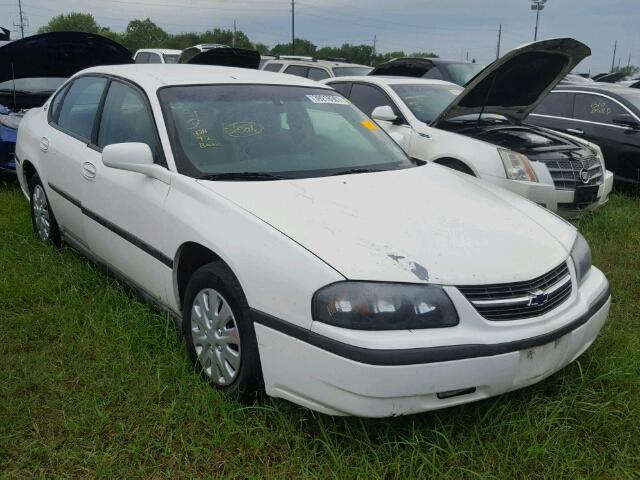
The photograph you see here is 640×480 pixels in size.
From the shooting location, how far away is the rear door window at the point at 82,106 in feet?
13.0

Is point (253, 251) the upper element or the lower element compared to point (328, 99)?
lower

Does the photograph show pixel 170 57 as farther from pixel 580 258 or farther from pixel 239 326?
pixel 580 258

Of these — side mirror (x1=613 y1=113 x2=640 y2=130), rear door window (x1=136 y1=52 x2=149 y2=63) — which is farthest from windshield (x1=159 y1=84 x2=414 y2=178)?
rear door window (x1=136 y1=52 x2=149 y2=63)

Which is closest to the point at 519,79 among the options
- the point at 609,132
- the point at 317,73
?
the point at 609,132

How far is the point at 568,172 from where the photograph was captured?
5.45m

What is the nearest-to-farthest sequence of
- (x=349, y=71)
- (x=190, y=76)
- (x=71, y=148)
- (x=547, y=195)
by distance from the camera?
(x=190, y=76), (x=71, y=148), (x=547, y=195), (x=349, y=71)

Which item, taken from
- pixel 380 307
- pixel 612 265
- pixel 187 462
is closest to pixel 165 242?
pixel 187 462

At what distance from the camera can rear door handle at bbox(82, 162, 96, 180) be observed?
3.59 meters

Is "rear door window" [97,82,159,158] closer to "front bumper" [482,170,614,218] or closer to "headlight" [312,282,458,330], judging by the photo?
"headlight" [312,282,458,330]

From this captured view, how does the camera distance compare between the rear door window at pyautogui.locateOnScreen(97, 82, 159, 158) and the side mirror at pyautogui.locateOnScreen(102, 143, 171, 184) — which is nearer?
the side mirror at pyautogui.locateOnScreen(102, 143, 171, 184)

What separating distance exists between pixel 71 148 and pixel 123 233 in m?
1.04

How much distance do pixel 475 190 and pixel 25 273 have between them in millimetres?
3011

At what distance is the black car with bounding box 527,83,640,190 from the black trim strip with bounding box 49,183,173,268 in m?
5.90

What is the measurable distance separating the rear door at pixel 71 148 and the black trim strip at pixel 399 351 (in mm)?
2025
